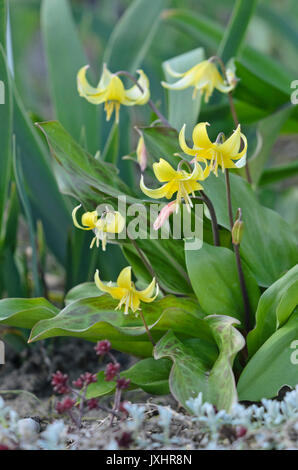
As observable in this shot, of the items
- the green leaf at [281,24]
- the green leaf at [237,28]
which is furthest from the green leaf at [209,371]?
the green leaf at [281,24]

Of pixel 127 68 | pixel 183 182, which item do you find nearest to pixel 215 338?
pixel 183 182

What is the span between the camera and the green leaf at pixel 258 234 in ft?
4.23

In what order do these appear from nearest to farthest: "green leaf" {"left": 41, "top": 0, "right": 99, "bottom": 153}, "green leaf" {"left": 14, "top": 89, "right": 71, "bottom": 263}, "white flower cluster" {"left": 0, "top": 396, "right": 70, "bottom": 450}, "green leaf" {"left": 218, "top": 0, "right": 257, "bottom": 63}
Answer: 1. "white flower cluster" {"left": 0, "top": 396, "right": 70, "bottom": 450}
2. "green leaf" {"left": 14, "top": 89, "right": 71, "bottom": 263}
3. "green leaf" {"left": 218, "top": 0, "right": 257, "bottom": 63}
4. "green leaf" {"left": 41, "top": 0, "right": 99, "bottom": 153}

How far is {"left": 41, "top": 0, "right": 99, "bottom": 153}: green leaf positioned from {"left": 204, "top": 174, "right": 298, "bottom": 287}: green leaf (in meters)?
0.74

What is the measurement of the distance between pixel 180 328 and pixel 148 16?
127 cm

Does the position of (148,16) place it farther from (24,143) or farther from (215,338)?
(215,338)

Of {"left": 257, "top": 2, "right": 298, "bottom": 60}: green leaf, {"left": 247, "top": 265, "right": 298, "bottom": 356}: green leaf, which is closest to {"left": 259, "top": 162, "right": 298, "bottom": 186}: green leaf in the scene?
{"left": 247, "top": 265, "right": 298, "bottom": 356}: green leaf

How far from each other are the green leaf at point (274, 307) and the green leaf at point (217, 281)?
2.8 inches

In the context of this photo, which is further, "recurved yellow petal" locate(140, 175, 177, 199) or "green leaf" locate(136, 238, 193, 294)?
"green leaf" locate(136, 238, 193, 294)

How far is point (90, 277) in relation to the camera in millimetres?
1734

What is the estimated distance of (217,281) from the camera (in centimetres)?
121

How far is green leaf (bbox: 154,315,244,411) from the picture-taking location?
3.40ft

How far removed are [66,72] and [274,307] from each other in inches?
48.7

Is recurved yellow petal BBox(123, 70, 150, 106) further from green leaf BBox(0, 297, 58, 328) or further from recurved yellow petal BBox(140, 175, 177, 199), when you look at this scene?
green leaf BBox(0, 297, 58, 328)
